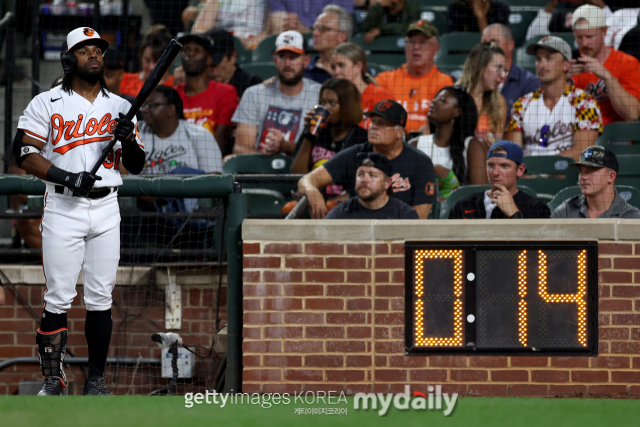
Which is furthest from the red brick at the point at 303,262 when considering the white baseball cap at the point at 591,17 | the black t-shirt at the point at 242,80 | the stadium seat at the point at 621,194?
the white baseball cap at the point at 591,17

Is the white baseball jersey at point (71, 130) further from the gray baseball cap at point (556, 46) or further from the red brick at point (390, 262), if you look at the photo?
the gray baseball cap at point (556, 46)

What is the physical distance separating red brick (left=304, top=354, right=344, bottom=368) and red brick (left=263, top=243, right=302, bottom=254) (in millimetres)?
544

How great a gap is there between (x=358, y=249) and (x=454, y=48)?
4.33 meters

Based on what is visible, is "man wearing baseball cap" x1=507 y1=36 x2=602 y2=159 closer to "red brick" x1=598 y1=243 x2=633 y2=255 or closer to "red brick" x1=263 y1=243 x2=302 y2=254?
"red brick" x1=598 y1=243 x2=633 y2=255

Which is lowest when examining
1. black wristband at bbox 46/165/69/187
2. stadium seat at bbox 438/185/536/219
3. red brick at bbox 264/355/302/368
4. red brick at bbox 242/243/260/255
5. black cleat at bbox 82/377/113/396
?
black cleat at bbox 82/377/113/396

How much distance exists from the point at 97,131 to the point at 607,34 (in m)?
5.47

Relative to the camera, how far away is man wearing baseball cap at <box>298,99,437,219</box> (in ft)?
16.9

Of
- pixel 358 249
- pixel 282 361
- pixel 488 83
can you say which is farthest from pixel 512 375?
pixel 488 83

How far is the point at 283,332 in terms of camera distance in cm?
389

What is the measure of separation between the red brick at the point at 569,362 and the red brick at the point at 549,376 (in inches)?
1.5

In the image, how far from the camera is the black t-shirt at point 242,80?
6.88 metres

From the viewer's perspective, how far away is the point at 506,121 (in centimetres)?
639

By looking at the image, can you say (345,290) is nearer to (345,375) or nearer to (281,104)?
(345,375)

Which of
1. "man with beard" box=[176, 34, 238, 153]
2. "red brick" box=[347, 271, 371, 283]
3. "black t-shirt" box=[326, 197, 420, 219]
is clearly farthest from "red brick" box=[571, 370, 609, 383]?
"man with beard" box=[176, 34, 238, 153]
